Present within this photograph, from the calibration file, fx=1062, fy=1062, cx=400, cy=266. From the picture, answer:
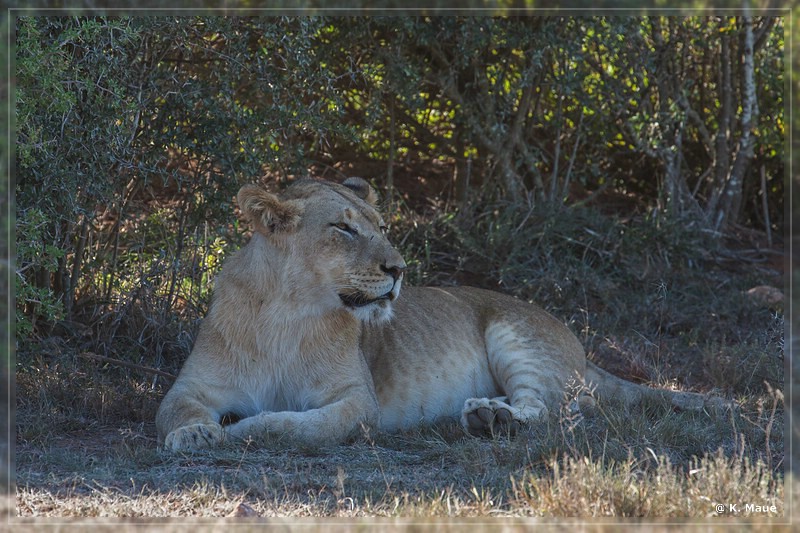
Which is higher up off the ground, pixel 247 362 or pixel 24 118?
pixel 24 118

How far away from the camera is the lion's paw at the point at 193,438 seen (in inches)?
185

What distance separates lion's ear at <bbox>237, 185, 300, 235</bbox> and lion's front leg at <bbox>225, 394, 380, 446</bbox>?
891mm

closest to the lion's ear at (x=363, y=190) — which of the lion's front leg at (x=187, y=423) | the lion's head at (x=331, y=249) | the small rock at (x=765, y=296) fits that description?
the lion's head at (x=331, y=249)

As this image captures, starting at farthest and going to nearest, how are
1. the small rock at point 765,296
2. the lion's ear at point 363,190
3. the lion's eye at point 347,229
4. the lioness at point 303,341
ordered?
the small rock at point 765,296
the lion's ear at point 363,190
the lion's eye at point 347,229
the lioness at point 303,341

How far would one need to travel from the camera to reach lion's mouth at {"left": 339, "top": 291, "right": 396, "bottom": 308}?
16.6 ft

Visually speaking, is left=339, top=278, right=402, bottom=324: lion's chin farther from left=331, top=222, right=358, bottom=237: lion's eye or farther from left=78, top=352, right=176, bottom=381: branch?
left=78, top=352, right=176, bottom=381: branch

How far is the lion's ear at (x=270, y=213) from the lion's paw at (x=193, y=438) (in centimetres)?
101

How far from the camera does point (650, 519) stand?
11.4 ft

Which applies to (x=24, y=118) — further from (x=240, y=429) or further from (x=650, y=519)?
(x=650, y=519)

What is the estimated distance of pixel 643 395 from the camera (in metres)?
5.79

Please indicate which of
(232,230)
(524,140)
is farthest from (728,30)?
(232,230)

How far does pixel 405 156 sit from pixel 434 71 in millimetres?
1159

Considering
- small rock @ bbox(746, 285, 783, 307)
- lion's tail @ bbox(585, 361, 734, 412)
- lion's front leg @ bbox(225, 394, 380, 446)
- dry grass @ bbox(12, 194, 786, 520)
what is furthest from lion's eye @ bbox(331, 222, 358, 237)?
small rock @ bbox(746, 285, 783, 307)

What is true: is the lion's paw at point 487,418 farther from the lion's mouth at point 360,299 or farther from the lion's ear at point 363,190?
the lion's ear at point 363,190
